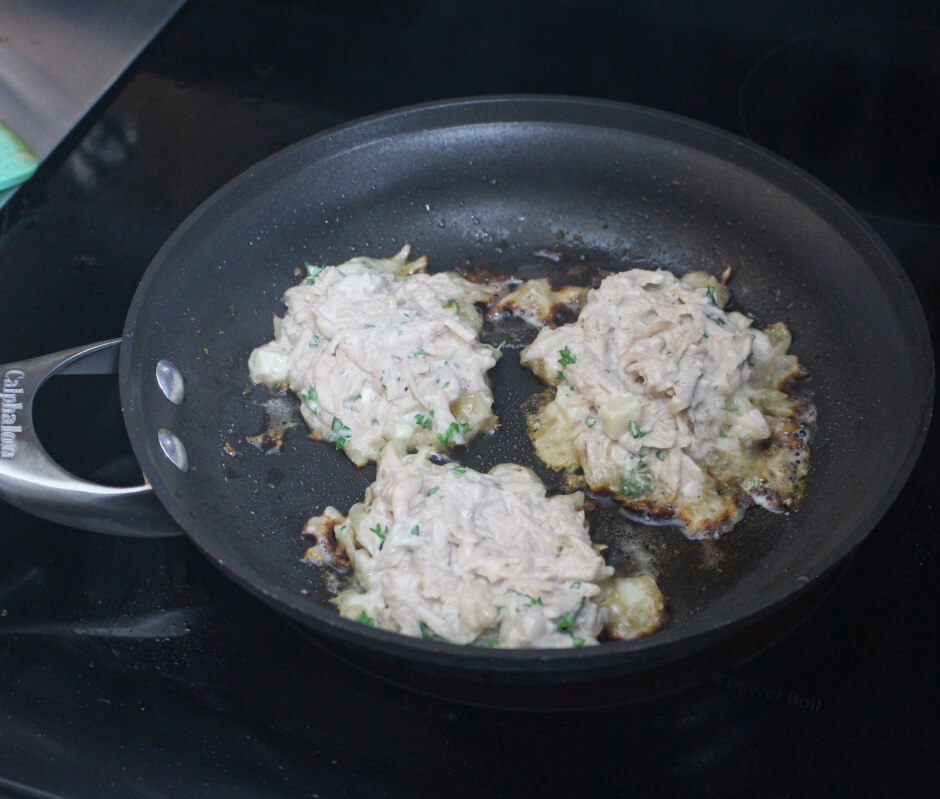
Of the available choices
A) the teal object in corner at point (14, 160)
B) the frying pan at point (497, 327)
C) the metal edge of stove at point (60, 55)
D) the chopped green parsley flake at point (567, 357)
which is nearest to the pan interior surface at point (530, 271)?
the frying pan at point (497, 327)

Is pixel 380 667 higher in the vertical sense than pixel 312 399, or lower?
lower

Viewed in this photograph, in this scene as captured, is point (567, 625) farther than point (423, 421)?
No

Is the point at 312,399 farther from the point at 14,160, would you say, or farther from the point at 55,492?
the point at 14,160

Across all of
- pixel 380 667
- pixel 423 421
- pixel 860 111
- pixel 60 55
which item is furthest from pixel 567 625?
pixel 60 55

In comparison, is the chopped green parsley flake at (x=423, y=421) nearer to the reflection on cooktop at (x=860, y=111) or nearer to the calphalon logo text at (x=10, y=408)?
the calphalon logo text at (x=10, y=408)

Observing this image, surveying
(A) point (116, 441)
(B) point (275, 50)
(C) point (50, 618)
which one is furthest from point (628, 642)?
(B) point (275, 50)

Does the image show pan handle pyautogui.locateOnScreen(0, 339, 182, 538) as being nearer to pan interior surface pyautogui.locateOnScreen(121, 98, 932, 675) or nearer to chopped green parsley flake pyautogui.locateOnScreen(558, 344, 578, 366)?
pan interior surface pyautogui.locateOnScreen(121, 98, 932, 675)

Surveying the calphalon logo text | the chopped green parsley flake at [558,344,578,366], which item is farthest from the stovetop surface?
the chopped green parsley flake at [558,344,578,366]

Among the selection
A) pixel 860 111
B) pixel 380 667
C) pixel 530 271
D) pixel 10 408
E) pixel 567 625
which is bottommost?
pixel 380 667
